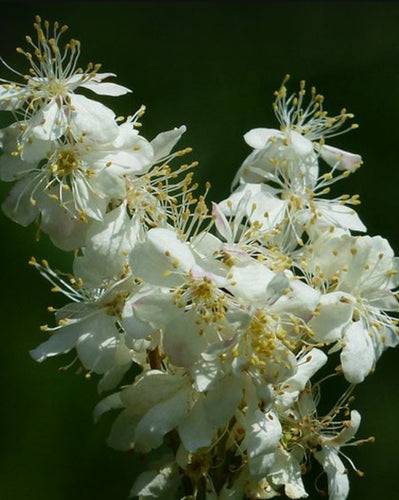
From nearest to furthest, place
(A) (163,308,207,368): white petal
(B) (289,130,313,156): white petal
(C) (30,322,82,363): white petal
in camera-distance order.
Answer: (A) (163,308,207,368): white petal, (C) (30,322,82,363): white petal, (B) (289,130,313,156): white petal

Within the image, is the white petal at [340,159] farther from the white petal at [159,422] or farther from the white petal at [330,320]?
the white petal at [159,422]

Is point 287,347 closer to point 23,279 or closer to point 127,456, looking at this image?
point 127,456

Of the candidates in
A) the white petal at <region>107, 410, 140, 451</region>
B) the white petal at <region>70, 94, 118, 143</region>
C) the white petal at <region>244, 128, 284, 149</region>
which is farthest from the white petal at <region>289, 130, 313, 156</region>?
the white petal at <region>107, 410, 140, 451</region>

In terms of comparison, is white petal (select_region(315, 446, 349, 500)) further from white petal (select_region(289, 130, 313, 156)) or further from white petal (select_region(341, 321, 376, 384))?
white petal (select_region(289, 130, 313, 156))

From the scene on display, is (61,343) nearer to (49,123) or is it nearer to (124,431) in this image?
(124,431)

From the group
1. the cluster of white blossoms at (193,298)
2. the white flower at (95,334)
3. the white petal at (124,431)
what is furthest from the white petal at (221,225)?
the white petal at (124,431)

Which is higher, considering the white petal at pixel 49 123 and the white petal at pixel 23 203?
the white petal at pixel 49 123

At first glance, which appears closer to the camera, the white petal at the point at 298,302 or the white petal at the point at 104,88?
the white petal at the point at 298,302

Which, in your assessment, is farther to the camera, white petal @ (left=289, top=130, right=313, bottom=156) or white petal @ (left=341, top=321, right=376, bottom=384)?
white petal @ (left=289, top=130, right=313, bottom=156)

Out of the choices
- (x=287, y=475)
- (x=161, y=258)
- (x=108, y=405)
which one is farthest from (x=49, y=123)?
(x=287, y=475)
